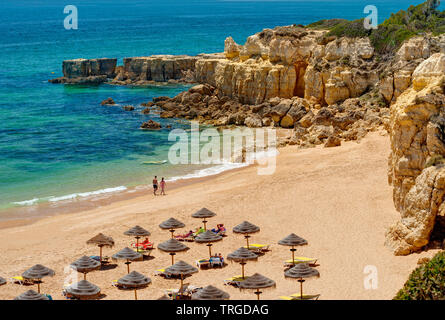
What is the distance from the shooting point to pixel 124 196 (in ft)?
101

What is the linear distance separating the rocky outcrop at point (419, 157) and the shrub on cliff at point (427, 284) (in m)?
5.20

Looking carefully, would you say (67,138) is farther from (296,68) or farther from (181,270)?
(181,270)

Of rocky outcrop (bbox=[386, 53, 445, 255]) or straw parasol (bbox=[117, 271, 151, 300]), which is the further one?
rocky outcrop (bbox=[386, 53, 445, 255])

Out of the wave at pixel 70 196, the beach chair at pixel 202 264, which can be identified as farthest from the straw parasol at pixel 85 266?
the wave at pixel 70 196

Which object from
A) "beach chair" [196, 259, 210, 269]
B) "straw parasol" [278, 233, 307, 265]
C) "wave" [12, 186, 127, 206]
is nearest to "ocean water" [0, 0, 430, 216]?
"wave" [12, 186, 127, 206]

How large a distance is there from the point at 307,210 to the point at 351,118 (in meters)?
16.5

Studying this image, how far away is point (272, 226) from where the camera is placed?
75.6 ft

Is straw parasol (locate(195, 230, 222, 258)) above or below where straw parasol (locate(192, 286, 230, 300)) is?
above

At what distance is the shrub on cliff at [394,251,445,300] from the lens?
1242 centimetres

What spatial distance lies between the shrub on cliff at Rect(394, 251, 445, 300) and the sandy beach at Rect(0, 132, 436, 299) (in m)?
3.27

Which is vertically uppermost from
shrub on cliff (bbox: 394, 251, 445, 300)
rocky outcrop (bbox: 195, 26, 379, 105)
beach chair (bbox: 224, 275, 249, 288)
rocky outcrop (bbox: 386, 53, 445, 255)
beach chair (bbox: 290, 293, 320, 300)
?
rocky outcrop (bbox: 195, 26, 379, 105)

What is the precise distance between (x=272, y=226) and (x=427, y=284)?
10640mm

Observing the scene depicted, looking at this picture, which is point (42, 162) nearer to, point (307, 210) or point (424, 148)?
point (307, 210)

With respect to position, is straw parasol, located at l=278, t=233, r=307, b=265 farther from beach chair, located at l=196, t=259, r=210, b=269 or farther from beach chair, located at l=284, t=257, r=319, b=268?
beach chair, located at l=196, t=259, r=210, b=269
